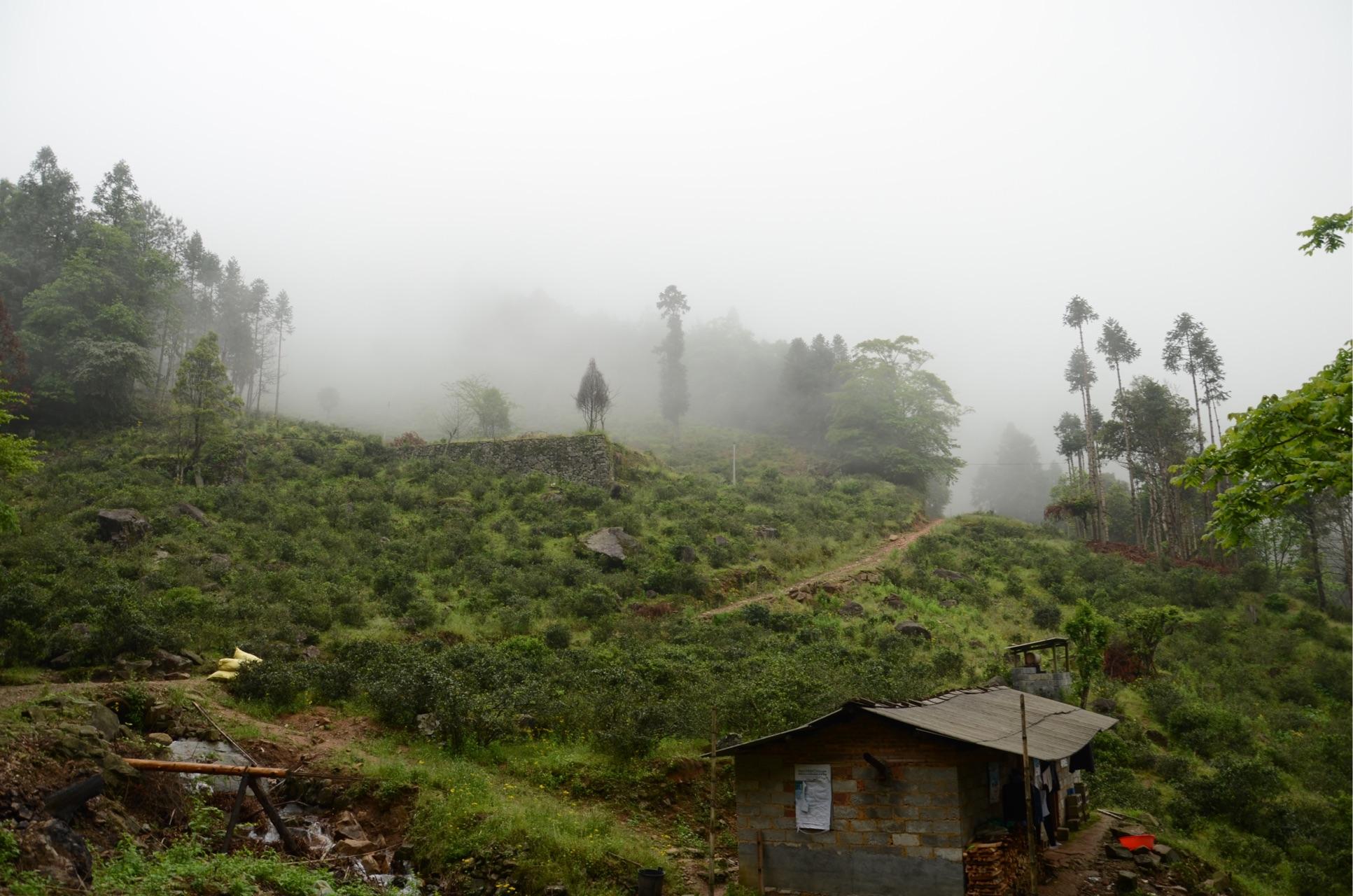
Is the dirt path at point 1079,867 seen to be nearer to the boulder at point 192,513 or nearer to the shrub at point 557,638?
the shrub at point 557,638

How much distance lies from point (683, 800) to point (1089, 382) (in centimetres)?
4311

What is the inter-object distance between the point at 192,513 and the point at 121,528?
11.6ft

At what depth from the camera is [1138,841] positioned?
12.8 m

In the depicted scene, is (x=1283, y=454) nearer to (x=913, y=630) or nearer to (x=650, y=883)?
(x=650, y=883)

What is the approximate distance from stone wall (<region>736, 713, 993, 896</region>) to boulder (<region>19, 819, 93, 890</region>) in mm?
8688

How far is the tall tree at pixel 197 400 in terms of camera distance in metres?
33.4

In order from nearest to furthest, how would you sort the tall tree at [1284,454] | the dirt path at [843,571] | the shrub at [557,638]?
the tall tree at [1284,454]
the shrub at [557,638]
the dirt path at [843,571]

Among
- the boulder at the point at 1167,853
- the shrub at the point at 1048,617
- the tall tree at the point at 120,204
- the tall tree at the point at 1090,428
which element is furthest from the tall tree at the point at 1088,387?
the tall tree at the point at 120,204

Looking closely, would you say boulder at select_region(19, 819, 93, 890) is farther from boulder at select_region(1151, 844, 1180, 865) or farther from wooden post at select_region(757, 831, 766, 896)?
boulder at select_region(1151, 844, 1180, 865)

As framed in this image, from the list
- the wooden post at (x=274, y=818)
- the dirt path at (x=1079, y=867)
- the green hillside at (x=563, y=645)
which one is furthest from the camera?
the green hillside at (x=563, y=645)

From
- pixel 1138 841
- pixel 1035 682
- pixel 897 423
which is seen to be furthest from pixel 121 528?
pixel 897 423

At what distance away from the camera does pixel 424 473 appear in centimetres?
3816

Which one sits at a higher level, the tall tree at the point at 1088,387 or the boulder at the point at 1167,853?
the tall tree at the point at 1088,387

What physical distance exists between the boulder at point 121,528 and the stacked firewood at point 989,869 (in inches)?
1018
